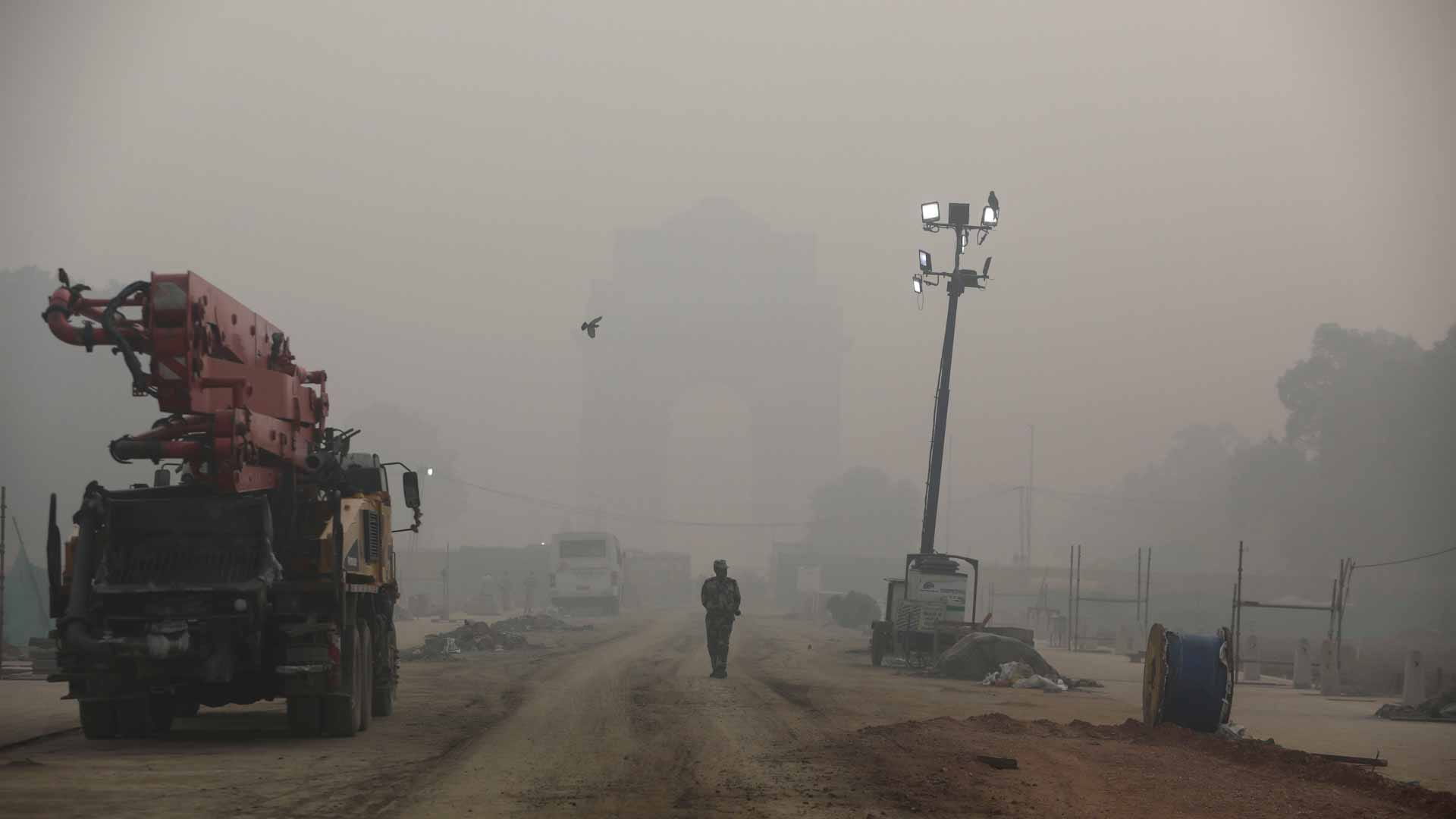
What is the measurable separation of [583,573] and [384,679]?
1671 inches

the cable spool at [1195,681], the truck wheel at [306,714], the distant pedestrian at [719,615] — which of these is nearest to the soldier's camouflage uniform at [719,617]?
the distant pedestrian at [719,615]

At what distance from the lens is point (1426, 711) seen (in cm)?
2220

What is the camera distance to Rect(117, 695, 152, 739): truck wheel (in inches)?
589

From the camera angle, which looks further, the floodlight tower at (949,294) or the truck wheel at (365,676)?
the floodlight tower at (949,294)

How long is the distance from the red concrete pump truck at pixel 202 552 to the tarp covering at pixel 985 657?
1577 cm

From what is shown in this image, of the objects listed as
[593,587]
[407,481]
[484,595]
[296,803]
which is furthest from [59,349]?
[296,803]

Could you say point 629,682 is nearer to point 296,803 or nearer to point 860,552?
point 296,803

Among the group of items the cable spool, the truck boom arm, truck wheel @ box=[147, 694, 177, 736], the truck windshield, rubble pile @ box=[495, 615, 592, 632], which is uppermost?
the truck boom arm

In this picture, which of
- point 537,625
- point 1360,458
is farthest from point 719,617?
point 1360,458

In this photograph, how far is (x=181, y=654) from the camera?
1395 centimetres

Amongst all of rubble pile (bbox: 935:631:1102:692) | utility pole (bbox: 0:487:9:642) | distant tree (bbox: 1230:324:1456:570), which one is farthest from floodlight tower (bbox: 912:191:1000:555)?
distant tree (bbox: 1230:324:1456:570)

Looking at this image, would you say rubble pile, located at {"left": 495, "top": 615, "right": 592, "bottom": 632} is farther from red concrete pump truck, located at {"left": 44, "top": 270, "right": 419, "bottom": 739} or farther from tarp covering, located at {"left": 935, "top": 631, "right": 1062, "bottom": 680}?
red concrete pump truck, located at {"left": 44, "top": 270, "right": 419, "bottom": 739}

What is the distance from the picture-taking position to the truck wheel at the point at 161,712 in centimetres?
1536

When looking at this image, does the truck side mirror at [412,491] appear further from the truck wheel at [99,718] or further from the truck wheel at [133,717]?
the truck wheel at [99,718]
